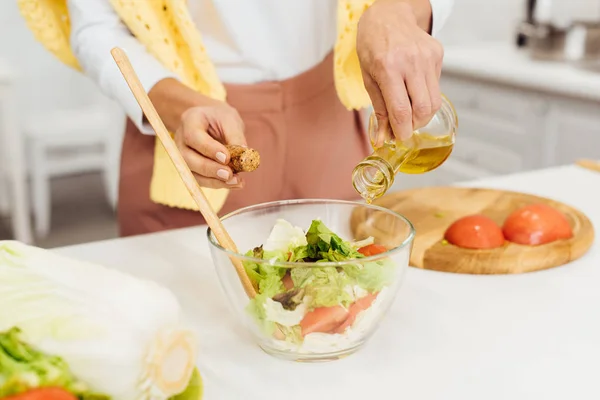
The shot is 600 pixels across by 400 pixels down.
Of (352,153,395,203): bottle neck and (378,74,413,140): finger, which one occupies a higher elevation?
(378,74,413,140): finger

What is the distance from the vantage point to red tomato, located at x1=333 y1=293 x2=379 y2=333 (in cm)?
67

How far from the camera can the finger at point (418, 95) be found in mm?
805

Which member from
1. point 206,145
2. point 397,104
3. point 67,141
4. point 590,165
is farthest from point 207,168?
point 67,141

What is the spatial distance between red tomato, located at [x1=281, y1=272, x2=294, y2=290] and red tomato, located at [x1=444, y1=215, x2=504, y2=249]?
400 millimetres

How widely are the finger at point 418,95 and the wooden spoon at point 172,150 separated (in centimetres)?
27

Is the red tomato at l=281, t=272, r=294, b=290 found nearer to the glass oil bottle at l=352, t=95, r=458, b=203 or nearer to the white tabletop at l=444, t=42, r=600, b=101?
the glass oil bottle at l=352, t=95, r=458, b=203

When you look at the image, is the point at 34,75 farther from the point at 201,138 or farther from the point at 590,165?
the point at 201,138

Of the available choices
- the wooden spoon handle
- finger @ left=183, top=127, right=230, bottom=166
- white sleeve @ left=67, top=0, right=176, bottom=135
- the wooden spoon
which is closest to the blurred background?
the wooden spoon handle

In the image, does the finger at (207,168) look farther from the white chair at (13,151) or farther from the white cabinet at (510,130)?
the white chair at (13,151)

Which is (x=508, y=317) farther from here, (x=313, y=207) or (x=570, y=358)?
(x=313, y=207)

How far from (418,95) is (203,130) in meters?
0.27

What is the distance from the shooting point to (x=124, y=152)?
1294mm

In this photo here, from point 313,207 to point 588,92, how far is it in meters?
1.64

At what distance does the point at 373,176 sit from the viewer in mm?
840
